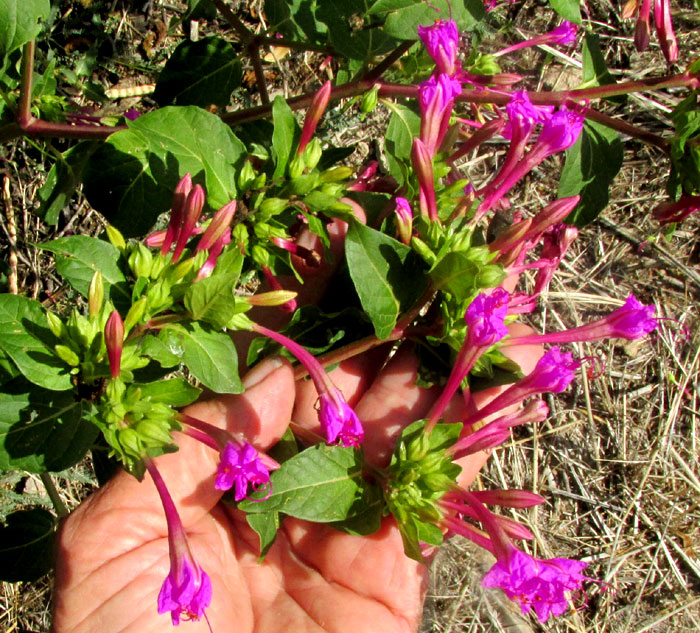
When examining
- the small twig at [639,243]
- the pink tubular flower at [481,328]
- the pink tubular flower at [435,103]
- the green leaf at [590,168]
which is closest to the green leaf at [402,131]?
the pink tubular flower at [435,103]

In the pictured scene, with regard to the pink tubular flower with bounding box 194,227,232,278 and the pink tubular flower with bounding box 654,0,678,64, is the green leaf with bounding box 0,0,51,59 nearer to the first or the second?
the pink tubular flower with bounding box 194,227,232,278

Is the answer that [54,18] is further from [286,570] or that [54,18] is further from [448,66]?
[286,570]

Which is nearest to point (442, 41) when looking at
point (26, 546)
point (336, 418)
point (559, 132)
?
point (559, 132)

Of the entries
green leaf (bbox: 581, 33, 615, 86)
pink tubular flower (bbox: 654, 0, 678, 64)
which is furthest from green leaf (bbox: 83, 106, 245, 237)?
pink tubular flower (bbox: 654, 0, 678, 64)

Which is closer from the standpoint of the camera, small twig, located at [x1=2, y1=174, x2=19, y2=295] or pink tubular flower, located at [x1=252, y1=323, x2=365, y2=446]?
pink tubular flower, located at [x1=252, y1=323, x2=365, y2=446]

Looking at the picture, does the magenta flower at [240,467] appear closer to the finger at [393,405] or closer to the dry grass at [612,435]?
the finger at [393,405]
